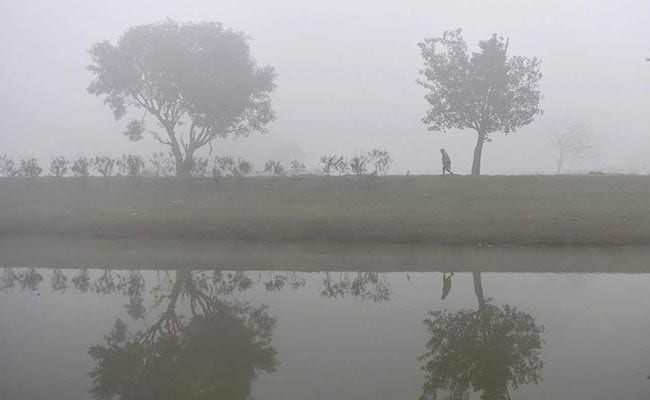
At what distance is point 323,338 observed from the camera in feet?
29.6

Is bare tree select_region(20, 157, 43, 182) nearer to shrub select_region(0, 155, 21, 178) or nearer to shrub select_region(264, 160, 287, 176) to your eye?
shrub select_region(0, 155, 21, 178)

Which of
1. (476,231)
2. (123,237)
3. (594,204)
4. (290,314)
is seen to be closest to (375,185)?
(476,231)

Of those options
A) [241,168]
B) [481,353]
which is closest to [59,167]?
[241,168]

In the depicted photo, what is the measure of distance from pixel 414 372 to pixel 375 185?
19059 mm

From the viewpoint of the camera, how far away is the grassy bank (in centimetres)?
2002

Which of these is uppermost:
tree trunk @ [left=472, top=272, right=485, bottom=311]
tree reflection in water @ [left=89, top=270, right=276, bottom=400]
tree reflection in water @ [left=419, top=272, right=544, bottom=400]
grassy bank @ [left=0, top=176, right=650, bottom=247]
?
grassy bank @ [left=0, top=176, right=650, bottom=247]

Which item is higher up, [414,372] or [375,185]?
[375,185]

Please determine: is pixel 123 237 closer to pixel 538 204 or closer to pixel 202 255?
pixel 202 255

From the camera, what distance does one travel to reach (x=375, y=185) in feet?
86.3

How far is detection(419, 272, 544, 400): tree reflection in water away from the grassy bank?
30.0 ft

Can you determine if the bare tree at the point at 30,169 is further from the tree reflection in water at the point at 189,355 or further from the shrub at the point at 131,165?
the tree reflection in water at the point at 189,355

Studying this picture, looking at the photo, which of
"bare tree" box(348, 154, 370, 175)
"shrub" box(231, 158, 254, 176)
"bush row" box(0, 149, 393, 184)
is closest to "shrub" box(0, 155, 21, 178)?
"bush row" box(0, 149, 393, 184)

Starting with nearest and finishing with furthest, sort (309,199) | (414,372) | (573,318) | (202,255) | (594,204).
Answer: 1. (414,372)
2. (573,318)
3. (202,255)
4. (594,204)
5. (309,199)

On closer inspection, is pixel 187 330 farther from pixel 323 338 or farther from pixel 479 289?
pixel 479 289
